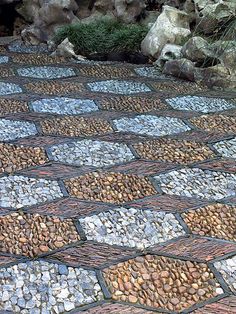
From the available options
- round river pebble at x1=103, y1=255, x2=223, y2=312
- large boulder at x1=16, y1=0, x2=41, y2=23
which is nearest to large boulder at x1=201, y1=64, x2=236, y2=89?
large boulder at x1=16, y1=0, x2=41, y2=23

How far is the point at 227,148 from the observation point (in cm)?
307

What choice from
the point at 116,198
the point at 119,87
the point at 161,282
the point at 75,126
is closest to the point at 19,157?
the point at 75,126

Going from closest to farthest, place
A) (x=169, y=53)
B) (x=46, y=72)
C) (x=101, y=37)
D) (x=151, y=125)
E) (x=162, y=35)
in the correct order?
1. (x=151, y=125)
2. (x=46, y=72)
3. (x=169, y=53)
4. (x=162, y=35)
5. (x=101, y=37)

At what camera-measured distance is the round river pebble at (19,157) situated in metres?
2.78

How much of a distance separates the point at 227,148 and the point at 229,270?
1151mm

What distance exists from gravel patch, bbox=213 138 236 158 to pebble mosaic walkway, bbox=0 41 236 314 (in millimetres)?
13

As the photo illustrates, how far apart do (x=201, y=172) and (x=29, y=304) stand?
1236 millimetres

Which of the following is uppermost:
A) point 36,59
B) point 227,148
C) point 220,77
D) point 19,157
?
point 227,148

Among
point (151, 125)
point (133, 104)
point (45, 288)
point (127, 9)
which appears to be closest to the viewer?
point (45, 288)

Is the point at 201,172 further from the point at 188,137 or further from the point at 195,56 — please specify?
the point at 195,56

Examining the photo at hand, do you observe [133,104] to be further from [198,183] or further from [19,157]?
[198,183]

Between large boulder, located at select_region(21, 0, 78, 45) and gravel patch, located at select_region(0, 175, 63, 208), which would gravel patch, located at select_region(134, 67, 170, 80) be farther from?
gravel patch, located at select_region(0, 175, 63, 208)

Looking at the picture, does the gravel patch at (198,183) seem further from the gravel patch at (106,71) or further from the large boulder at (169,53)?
the large boulder at (169,53)

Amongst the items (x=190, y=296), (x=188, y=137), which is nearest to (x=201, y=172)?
(x=188, y=137)
